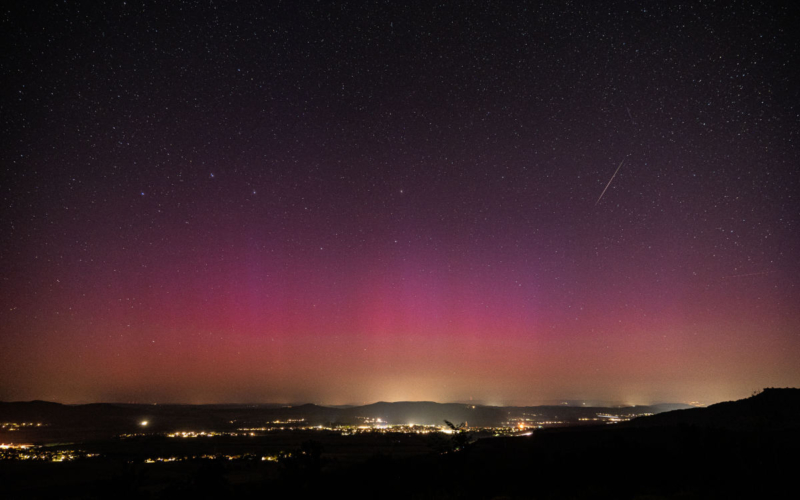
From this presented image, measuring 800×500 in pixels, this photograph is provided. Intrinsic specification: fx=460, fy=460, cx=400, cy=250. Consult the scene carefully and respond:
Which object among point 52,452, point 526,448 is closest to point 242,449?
point 52,452

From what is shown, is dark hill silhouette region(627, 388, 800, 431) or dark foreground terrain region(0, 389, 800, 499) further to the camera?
dark hill silhouette region(627, 388, 800, 431)

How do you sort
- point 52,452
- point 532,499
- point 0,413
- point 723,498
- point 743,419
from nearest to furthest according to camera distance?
1. point 723,498
2. point 532,499
3. point 743,419
4. point 52,452
5. point 0,413

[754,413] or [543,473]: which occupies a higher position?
[754,413]

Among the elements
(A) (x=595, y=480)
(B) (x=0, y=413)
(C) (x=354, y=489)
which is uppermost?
(A) (x=595, y=480)

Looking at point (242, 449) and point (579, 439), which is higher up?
point (579, 439)

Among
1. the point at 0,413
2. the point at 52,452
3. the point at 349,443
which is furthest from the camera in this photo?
the point at 0,413

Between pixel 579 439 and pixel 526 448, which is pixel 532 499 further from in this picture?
pixel 579 439

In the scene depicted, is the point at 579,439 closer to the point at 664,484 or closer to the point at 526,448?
the point at 526,448

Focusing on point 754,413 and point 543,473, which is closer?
point 543,473

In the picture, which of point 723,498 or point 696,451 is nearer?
point 723,498

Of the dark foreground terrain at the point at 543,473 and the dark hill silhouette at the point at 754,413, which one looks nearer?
the dark foreground terrain at the point at 543,473
